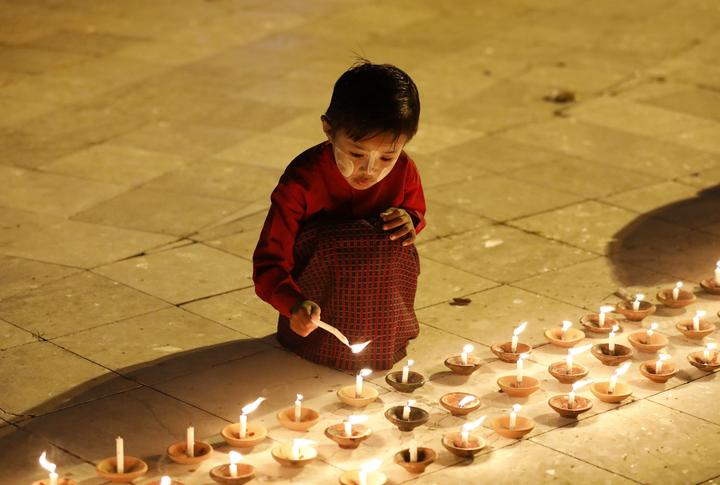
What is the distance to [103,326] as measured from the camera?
16.8 ft

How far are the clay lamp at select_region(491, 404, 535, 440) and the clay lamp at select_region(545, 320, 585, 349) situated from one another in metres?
0.75

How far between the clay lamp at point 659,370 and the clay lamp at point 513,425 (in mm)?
652

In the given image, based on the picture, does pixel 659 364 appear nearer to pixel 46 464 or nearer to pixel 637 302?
pixel 637 302

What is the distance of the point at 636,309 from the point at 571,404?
106 centimetres

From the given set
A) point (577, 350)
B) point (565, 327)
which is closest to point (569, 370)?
point (577, 350)

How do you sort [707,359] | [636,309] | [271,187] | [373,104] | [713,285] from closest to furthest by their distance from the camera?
[373,104] < [707,359] < [636,309] < [713,285] < [271,187]

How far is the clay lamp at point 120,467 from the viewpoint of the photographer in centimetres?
379

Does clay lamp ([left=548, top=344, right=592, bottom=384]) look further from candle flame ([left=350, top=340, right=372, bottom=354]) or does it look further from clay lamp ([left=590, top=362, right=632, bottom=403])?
candle flame ([left=350, top=340, right=372, bottom=354])

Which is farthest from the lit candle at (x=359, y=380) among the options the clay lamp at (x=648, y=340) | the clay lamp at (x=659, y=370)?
the clay lamp at (x=648, y=340)

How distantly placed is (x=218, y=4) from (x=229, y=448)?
9077 millimetres

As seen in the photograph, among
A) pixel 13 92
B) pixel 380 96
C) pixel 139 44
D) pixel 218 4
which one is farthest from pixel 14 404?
pixel 218 4

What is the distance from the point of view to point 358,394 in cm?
445

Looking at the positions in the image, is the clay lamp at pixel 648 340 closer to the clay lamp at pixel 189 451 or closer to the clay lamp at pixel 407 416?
the clay lamp at pixel 407 416

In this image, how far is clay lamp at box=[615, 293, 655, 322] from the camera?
5.23 meters
